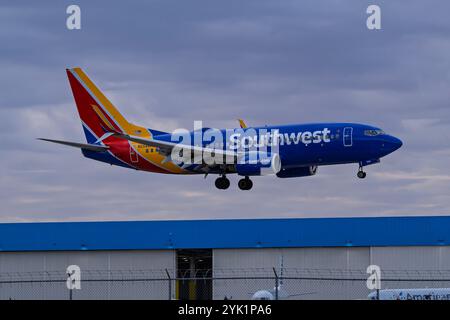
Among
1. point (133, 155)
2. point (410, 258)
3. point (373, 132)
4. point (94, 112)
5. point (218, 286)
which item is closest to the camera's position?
point (218, 286)

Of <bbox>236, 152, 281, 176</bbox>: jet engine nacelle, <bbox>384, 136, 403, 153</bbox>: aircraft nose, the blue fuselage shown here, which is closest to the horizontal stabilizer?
<bbox>236, 152, 281, 176</bbox>: jet engine nacelle

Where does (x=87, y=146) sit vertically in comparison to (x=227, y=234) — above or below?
above

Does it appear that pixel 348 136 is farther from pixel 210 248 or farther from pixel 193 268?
pixel 193 268

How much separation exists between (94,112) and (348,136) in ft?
84.9

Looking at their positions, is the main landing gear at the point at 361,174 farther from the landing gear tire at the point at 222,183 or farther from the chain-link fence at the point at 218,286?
the landing gear tire at the point at 222,183

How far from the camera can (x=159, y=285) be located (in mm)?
63438

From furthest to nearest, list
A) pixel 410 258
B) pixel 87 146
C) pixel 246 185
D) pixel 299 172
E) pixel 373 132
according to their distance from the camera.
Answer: pixel 87 146
pixel 299 172
pixel 246 185
pixel 410 258
pixel 373 132

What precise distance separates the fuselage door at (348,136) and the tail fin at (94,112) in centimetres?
1873

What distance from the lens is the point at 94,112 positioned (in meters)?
83.2

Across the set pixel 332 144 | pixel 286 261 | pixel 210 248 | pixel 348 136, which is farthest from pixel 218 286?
pixel 348 136

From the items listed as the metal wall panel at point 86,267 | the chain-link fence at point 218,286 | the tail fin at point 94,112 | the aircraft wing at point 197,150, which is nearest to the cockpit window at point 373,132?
the aircraft wing at point 197,150

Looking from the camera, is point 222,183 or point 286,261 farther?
point 222,183
